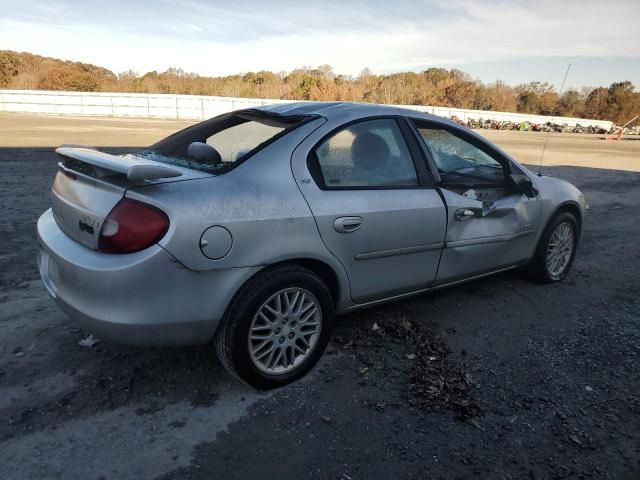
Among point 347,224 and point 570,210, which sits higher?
point 347,224

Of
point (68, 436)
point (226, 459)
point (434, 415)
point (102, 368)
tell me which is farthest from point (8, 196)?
point (434, 415)

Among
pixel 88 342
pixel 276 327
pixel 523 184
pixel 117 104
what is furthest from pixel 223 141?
pixel 117 104

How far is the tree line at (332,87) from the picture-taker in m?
48.7

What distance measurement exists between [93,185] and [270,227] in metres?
0.92

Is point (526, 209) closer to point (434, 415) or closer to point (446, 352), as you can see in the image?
point (446, 352)

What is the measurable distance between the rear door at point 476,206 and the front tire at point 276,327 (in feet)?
3.59

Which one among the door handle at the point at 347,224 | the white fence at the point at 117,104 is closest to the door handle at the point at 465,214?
the door handle at the point at 347,224

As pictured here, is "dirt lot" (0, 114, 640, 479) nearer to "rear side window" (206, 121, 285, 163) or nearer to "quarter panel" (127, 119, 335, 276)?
"quarter panel" (127, 119, 335, 276)

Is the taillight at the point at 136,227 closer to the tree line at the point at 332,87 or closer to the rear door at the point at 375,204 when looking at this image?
the rear door at the point at 375,204

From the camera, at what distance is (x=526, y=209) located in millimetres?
3928

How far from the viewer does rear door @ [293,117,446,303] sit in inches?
108

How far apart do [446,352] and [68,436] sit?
7.26 ft

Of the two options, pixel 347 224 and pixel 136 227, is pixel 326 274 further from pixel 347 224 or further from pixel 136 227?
pixel 136 227

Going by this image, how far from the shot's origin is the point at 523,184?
388 centimetres
